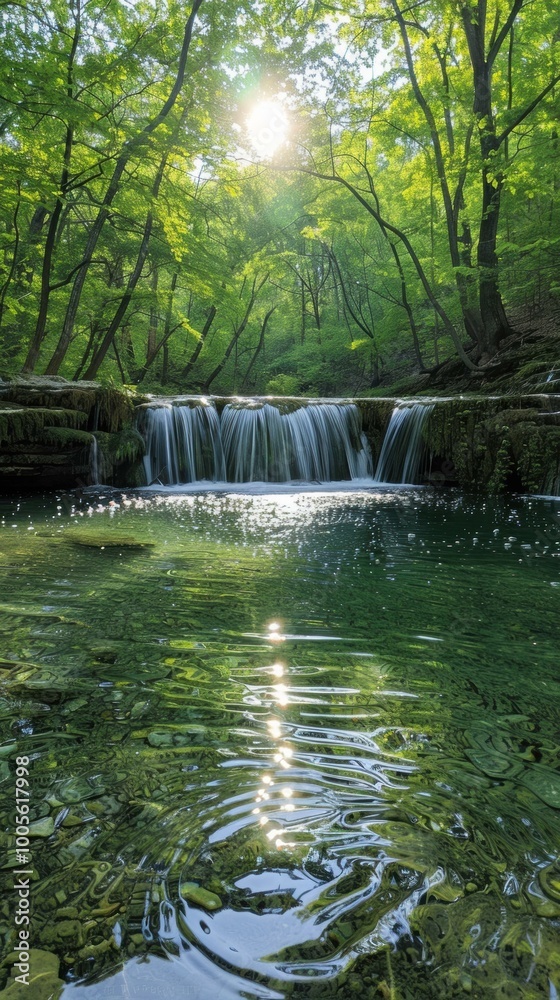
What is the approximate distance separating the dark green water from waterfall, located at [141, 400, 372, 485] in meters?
9.12

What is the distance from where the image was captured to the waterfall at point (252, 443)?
12242 mm

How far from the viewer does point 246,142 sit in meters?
13.8

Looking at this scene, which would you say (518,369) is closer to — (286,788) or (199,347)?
(286,788)

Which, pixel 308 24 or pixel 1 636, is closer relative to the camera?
pixel 1 636

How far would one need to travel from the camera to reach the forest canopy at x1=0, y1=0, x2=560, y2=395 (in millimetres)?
9852

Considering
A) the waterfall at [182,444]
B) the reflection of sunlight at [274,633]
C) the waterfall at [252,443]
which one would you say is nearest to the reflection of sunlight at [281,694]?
the reflection of sunlight at [274,633]

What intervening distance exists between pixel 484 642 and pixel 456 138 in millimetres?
19108

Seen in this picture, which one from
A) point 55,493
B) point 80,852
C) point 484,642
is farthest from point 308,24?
point 80,852

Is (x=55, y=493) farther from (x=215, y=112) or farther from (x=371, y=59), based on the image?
(x=371, y=59)

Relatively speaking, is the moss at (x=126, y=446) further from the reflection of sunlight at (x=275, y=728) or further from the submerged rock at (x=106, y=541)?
the reflection of sunlight at (x=275, y=728)

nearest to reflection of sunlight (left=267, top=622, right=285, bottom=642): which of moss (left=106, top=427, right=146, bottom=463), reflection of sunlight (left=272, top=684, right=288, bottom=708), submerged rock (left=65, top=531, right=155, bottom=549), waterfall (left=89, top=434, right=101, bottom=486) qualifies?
reflection of sunlight (left=272, top=684, right=288, bottom=708)

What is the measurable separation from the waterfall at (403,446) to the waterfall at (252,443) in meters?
0.80

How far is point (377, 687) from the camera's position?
195 cm

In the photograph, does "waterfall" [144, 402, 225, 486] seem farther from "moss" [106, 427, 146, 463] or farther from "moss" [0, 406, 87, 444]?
"moss" [0, 406, 87, 444]
